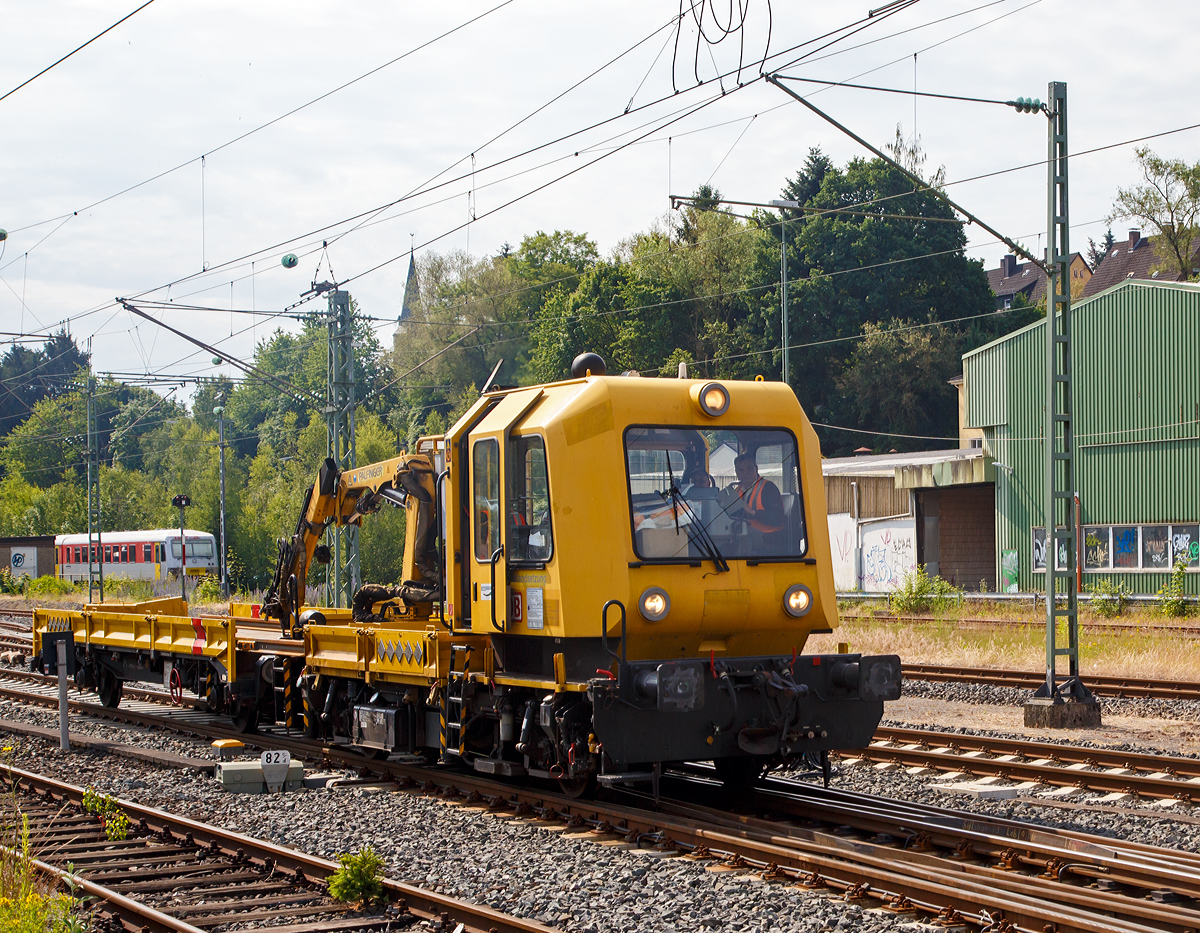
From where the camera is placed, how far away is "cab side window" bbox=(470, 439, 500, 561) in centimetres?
945

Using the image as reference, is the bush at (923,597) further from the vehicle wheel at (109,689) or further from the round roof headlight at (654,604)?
the round roof headlight at (654,604)

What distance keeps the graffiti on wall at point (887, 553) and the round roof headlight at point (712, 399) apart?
29333 millimetres

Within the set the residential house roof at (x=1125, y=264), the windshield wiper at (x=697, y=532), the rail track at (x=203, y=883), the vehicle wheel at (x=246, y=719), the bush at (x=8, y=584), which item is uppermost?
the residential house roof at (x=1125, y=264)

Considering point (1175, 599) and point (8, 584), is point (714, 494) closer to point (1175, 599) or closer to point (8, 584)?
point (1175, 599)

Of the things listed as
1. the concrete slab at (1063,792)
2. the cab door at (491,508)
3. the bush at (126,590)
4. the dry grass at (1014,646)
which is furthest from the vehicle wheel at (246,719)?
the bush at (126,590)

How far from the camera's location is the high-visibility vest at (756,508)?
364 inches

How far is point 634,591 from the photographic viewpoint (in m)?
8.66

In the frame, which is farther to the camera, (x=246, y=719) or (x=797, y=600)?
(x=246, y=719)

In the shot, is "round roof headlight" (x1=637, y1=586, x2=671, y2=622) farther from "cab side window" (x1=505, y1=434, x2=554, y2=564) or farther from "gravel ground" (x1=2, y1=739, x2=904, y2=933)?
"gravel ground" (x1=2, y1=739, x2=904, y2=933)

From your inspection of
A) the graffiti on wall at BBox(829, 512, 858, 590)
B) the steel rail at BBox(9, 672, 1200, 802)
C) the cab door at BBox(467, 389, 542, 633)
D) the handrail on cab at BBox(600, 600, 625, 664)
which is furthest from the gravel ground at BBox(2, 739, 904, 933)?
the graffiti on wall at BBox(829, 512, 858, 590)

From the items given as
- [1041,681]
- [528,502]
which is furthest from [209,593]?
[528,502]

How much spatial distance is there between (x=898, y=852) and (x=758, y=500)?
296cm

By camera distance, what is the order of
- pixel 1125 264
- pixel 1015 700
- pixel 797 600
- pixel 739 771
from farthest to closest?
pixel 1125 264, pixel 1015 700, pixel 739 771, pixel 797 600

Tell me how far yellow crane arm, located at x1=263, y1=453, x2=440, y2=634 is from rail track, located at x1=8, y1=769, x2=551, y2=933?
3.55m
